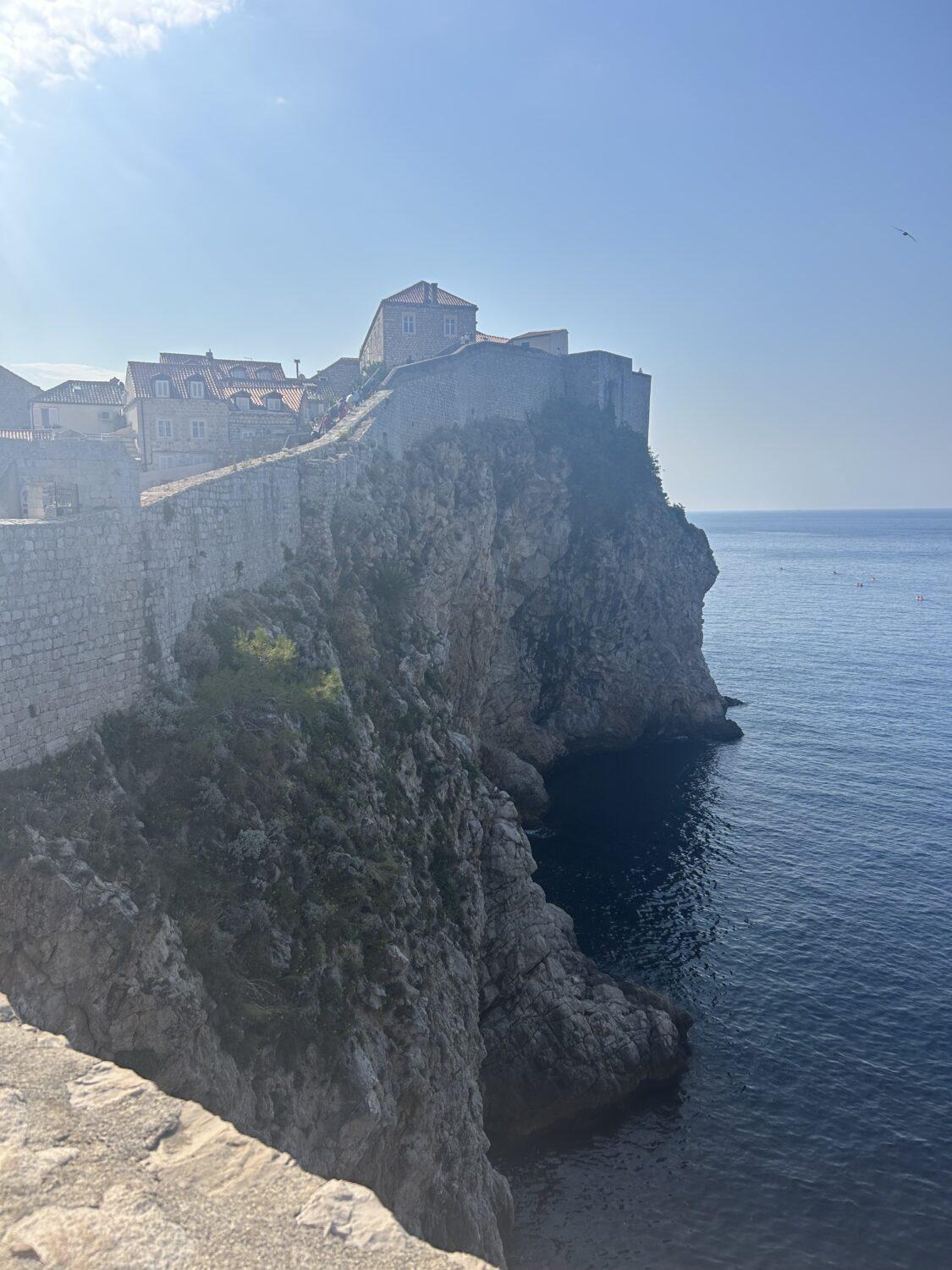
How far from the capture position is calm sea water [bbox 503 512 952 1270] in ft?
77.3

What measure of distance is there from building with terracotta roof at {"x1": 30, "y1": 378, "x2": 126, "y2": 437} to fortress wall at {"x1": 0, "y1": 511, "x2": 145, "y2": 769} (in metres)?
33.7

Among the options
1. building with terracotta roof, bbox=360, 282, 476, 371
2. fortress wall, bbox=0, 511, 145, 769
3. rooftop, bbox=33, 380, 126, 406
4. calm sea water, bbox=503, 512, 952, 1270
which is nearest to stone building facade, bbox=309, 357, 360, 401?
building with terracotta roof, bbox=360, 282, 476, 371

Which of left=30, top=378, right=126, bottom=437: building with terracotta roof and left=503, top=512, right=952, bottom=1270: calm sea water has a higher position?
left=30, top=378, right=126, bottom=437: building with terracotta roof

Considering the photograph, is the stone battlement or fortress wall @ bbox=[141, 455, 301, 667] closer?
the stone battlement

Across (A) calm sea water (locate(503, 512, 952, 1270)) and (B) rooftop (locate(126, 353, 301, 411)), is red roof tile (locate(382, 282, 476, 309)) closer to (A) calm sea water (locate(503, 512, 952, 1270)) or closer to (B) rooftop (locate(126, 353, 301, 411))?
(B) rooftop (locate(126, 353, 301, 411))

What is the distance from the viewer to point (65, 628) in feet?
49.9

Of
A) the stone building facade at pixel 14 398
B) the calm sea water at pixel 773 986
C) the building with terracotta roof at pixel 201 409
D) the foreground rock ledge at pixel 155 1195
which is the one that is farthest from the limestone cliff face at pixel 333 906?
the stone building facade at pixel 14 398

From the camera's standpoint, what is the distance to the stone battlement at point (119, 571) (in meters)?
14.0

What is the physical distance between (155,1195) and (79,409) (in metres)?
48.8

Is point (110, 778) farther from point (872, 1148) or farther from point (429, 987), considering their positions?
point (872, 1148)

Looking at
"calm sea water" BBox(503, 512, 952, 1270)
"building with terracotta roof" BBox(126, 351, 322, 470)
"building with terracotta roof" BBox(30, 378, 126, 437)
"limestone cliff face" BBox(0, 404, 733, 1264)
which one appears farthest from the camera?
"building with terracotta roof" BBox(30, 378, 126, 437)

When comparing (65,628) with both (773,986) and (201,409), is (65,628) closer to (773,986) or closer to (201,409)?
(773,986)

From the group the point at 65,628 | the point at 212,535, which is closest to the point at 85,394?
the point at 212,535

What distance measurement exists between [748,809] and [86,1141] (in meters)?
46.8
